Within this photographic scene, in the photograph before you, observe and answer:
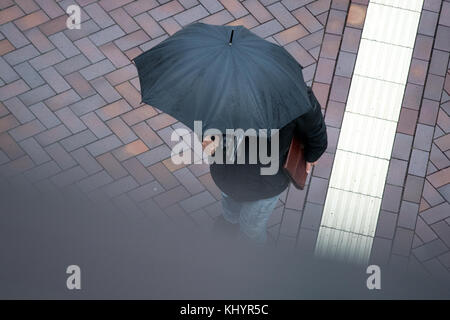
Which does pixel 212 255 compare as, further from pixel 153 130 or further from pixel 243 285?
pixel 153 130

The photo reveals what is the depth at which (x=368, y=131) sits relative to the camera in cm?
536

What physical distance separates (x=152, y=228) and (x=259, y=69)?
193 cm

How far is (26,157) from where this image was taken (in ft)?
16.9

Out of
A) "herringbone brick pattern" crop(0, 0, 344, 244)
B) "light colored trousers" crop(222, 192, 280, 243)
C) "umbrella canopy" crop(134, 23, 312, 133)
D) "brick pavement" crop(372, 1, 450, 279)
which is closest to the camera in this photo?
"umbrella canopy" crop(134, 23, 312, 133)

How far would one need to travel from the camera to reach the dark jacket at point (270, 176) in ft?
12.2

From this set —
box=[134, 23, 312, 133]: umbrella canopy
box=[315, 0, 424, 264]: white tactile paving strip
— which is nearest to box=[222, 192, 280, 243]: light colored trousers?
box=[315, 0, 424, 264]: white tactile paving strip

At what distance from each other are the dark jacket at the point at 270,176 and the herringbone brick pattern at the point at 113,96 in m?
0.95

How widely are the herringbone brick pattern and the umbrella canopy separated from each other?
1.60 metres

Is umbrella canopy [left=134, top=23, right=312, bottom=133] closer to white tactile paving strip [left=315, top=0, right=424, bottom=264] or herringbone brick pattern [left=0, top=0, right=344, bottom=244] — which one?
herringbone brick pattern [left=0, top=0, right=344, bottom=244]

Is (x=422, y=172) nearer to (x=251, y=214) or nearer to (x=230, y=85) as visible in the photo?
(x=251, y=214)

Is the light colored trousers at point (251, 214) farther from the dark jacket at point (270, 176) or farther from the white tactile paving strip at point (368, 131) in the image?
the white tactile paving strip at point (368, 131)

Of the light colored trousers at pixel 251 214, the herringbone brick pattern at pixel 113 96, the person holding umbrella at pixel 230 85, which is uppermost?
the herringbone brick pattern at pixel 113 96

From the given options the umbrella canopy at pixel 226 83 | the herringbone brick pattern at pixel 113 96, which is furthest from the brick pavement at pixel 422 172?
the umbrella canopy at pixel 226 83

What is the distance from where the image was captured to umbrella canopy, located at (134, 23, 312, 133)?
11.0ft
